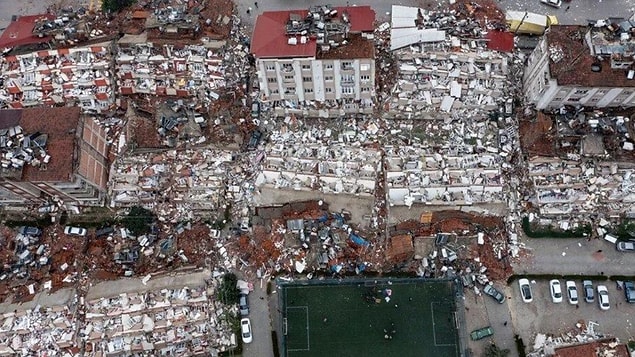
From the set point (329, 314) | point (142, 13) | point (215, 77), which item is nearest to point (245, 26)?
point (215, 77)

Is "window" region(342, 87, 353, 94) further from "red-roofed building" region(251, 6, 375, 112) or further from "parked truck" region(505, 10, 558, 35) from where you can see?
"parked truck" region(505, 10, 558, 35)

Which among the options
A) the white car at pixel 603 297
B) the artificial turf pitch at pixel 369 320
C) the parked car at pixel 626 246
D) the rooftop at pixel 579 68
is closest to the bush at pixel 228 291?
the artificial turf pitch at pixel 369 320

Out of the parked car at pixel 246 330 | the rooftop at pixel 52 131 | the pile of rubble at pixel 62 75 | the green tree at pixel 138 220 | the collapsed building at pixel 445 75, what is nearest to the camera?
the rooftop at pixel 52 131

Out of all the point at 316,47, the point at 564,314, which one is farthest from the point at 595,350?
the point at 316,47

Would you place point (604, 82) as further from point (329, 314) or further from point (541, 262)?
point (329, 314)

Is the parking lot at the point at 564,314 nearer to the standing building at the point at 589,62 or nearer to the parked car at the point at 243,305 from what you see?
the standing building at the point at 589,62

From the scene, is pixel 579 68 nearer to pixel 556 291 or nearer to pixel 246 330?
pixel 556 291
